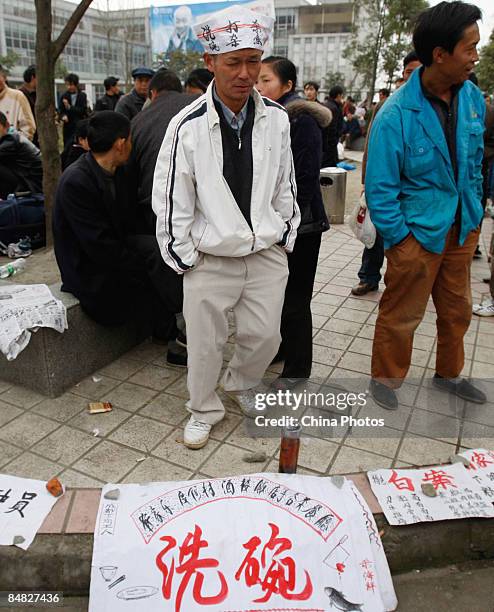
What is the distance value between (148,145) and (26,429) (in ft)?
5.79

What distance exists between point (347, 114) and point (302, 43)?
52.8 metres

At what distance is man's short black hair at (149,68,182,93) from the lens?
366 centimetres

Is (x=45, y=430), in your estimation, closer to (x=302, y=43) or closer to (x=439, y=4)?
(x=439, y=4)

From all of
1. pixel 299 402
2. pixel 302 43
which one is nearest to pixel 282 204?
pixel 299 402

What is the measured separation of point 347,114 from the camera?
64.5ft

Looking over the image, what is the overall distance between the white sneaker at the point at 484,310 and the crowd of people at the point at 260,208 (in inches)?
56.4

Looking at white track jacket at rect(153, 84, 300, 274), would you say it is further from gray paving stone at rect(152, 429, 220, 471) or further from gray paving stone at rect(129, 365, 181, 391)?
gray paving stone at rect(129, 365, 181, 391)

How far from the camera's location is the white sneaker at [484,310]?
4492mm

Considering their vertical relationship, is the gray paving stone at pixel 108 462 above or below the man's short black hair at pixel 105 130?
below

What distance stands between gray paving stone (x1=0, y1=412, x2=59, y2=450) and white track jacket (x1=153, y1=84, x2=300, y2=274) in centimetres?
119

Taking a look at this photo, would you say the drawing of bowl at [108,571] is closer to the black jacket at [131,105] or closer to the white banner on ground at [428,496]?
the white banner on ground at [428,496]

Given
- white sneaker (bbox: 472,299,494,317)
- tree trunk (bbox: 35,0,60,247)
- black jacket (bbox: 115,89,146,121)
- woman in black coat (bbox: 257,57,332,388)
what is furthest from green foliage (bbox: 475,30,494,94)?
woman in black coat (bbox: 257,57,332,388)

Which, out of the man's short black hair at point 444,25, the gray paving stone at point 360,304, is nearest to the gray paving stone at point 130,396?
the gray paving stone at point 360,304

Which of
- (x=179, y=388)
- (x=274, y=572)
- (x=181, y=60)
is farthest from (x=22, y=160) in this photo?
(x=181, y=60)
